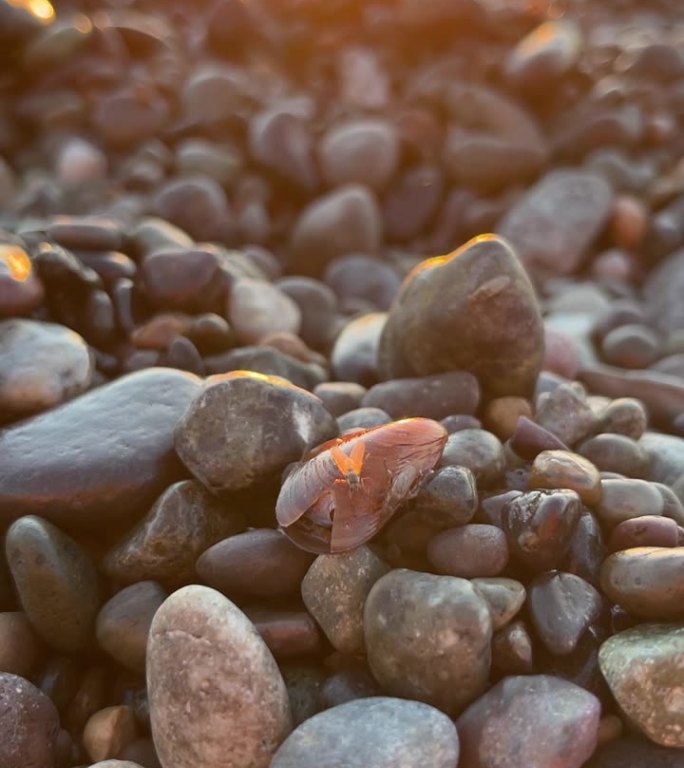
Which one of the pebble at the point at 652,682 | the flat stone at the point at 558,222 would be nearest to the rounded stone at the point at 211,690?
the pebble at the point at 652,682

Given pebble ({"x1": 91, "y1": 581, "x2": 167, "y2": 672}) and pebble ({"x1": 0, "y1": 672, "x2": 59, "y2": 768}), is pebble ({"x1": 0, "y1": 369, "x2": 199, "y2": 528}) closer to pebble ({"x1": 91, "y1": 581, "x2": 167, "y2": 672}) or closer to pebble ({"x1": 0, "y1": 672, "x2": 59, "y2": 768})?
pebble ({"x1": 91, "y1": 581, "x2": 167, "y2": 672})

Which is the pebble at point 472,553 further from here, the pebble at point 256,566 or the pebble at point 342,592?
the pebble at point 256,566

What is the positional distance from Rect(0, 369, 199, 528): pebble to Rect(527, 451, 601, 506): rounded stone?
92 cm

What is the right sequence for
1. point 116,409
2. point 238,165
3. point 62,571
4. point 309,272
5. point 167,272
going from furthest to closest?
point 238,165 → point 309,272 → point 167,272 → point 116,409 → point 62,571

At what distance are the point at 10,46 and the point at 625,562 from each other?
446 cm

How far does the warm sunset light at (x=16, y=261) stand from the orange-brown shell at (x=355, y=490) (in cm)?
124

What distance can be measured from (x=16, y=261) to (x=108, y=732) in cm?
150

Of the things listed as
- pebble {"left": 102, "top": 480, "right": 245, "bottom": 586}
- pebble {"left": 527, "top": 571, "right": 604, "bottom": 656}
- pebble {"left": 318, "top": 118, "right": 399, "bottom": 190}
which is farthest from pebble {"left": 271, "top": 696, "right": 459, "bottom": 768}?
pebble {"left": 318, "top": 118, "right": 399, "bottom": 190}

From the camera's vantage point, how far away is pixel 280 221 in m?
4.74

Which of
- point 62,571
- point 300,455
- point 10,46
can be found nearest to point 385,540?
point 300,455

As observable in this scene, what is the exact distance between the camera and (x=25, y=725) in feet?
6.31

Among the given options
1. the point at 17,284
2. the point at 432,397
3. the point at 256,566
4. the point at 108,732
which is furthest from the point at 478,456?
the point at 17,284

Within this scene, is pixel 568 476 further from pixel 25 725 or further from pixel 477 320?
pixel 25 725

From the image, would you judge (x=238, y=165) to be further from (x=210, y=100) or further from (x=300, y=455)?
(x=300, y=455)
